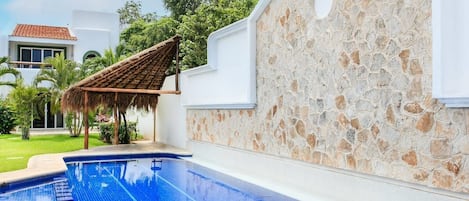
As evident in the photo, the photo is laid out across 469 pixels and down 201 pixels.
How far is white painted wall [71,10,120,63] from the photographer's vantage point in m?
29.4

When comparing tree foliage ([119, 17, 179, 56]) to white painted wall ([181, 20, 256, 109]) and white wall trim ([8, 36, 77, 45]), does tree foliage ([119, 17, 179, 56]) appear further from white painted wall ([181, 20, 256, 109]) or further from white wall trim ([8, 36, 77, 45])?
white painted wall ([181, 20, 256, 109])

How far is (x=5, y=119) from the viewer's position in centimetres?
2283

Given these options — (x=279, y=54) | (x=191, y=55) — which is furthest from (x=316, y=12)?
A: (x=191, y=55)

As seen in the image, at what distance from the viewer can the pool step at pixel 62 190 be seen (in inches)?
304

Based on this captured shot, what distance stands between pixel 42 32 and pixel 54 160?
2043 cm

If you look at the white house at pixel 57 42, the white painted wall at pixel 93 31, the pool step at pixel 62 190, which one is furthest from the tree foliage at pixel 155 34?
the pool step at pixel 62 190

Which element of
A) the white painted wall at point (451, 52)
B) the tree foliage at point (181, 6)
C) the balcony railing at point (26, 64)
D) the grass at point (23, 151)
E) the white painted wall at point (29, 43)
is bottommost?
the grass at point (23, 151)

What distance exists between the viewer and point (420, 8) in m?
5.79

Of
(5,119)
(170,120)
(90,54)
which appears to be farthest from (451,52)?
(90,54)

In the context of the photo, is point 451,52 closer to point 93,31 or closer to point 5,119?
point 5,119

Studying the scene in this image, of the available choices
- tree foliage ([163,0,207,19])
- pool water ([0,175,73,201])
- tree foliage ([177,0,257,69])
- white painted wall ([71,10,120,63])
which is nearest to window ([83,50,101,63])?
white painted wall ([71,10,120,63])

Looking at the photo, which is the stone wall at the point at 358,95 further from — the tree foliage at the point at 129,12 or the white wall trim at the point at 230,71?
the tree foliage at the point at 129,12

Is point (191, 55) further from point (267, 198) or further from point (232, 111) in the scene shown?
point (267, 198)

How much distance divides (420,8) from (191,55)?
15.5m
